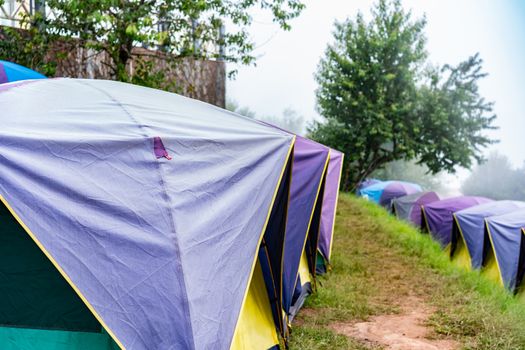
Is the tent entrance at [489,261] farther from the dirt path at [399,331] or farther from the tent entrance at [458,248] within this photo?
the dirt path at [399,331]

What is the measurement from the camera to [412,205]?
69.3 ft

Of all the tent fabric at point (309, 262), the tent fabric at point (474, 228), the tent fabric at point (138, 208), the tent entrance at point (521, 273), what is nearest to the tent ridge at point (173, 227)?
the tent fabric at point (138, 208)

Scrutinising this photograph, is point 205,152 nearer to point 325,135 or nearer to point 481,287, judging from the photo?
point 481,287

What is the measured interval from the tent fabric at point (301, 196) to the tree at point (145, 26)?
143 inches

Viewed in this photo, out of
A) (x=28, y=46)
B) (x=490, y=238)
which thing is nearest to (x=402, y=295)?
(x=490, y=238)

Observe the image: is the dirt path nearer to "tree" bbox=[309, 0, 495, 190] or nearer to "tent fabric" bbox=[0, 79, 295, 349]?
"tent fabric" bbox=[0, 79, 295, 349]

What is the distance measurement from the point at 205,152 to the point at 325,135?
768 inches

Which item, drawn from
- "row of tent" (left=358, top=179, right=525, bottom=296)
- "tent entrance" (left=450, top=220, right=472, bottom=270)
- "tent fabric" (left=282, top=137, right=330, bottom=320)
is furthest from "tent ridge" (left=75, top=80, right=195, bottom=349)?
"tent entrance" (left=450, top=220, right=472, bottom=270)

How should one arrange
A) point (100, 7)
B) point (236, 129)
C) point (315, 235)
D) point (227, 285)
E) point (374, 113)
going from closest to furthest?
1. point (227, 285)
2. point (236, 129)
3. point (315, 235)
4. point (100, 7)
5. point (374, 113)

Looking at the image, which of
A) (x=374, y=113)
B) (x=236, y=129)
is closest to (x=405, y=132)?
(x=374, y=113)

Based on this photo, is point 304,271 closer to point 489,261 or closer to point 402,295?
point 402,295

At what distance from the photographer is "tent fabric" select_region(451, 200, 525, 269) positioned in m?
11.9

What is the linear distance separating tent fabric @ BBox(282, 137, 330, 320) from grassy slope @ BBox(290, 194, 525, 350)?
62 centimetres

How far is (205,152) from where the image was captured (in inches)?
142
